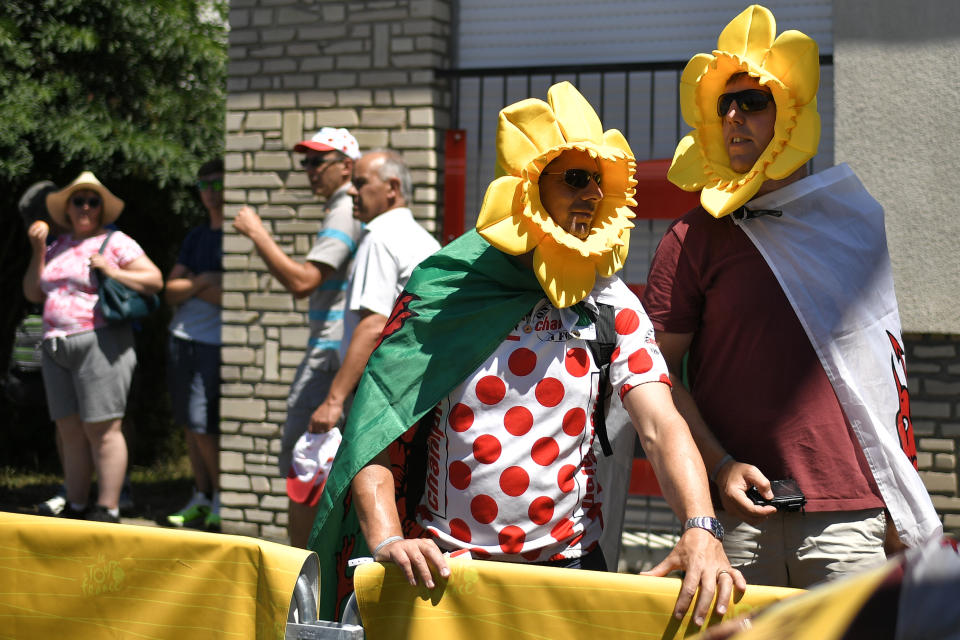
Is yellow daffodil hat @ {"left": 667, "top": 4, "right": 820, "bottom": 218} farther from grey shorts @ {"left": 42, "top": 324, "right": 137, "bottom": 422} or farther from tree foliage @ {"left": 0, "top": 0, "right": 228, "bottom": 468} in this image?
tree foliage @ {"left": 0, "top": 0, "right": 228, "bottom": 468}

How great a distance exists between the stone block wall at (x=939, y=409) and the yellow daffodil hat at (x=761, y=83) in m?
3.29

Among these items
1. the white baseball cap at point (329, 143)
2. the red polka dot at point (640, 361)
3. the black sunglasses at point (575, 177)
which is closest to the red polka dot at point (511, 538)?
the red polka dot at point (640, 361)

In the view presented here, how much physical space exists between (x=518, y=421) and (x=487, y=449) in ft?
0.32

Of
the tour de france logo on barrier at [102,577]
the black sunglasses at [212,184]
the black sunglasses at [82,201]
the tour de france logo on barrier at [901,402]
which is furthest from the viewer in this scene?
the black sunglasses at [212,184]

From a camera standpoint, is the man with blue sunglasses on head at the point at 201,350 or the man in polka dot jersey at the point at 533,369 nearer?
the man in polka dot jersey at the point at 533,369

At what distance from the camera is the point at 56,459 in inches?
387

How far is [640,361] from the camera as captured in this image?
2.63 m

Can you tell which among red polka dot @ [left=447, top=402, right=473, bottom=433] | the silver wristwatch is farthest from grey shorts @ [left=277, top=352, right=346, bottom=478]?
the silver wristwatch

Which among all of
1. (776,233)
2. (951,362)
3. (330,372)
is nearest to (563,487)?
(776,233)

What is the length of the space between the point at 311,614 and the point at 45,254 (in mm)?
5290

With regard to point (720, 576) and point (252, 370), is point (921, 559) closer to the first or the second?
point (720, 576)

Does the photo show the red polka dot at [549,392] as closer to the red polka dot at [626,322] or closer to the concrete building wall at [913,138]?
the red polka dot at [626,322]

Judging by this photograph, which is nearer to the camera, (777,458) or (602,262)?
(602,262)

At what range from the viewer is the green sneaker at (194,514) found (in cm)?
732
